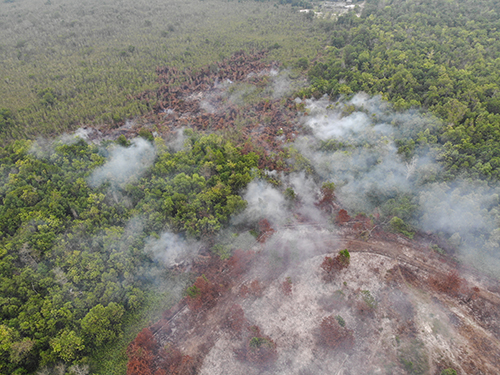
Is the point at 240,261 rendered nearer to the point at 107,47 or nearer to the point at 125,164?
the point at 125,164

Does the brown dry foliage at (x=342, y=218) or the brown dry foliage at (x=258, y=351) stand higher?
the brown dry foliage at (x=342, y=218)

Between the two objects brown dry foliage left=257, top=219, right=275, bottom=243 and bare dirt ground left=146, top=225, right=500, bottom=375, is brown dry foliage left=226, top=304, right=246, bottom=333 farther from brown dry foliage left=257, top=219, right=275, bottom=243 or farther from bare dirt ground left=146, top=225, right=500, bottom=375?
brown dry foliage left=257, top=219, right=275, bottom=243

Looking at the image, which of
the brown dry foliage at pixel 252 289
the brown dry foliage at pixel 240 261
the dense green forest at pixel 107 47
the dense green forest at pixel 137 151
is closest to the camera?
the dense green forest at pixel 137 151

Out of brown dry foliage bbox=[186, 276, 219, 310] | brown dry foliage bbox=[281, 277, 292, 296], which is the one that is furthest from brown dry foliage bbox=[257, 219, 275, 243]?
brown dry foliage bbox=[186, 276, 219, 310]

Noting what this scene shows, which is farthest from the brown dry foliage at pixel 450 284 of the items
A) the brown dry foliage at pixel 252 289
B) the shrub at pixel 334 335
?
the brown dry foliage at pixel 252 289

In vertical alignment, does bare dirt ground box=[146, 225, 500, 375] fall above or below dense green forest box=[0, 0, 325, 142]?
below

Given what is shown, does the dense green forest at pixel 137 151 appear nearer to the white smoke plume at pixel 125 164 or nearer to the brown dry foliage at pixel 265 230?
the white smoke plume at pixel 125 164
